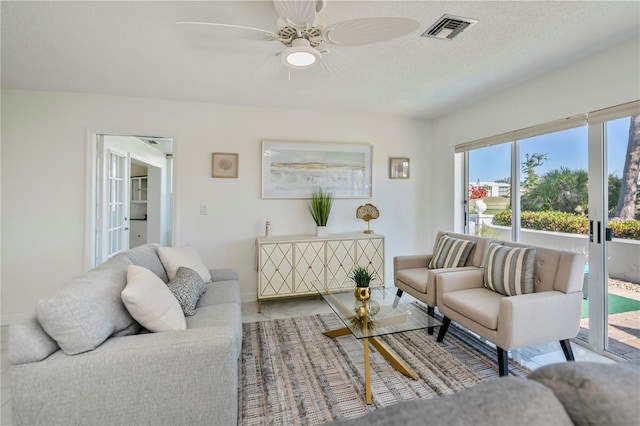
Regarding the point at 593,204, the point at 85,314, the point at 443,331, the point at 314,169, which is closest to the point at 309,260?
the point at 314,169

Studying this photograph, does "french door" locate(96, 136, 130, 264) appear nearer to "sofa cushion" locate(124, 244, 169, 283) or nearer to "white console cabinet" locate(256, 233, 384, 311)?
"sofa cushion" locate(124, 244, 169, 283)

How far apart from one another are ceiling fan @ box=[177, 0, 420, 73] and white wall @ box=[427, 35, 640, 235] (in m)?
1.85

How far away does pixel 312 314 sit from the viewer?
10.4 feet

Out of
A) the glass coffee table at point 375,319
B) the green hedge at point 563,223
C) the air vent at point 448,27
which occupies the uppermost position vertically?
the air vent at point 448,27

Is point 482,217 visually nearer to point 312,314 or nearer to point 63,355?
point 312,314

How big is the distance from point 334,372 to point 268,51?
2.38 m

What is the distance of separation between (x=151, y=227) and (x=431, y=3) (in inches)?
224

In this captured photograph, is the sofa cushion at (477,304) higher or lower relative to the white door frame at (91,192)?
lower

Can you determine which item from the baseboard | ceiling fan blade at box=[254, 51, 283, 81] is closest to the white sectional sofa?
ceiling fan blade at box=[254, 51, 283, 81]

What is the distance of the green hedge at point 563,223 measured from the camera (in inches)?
85.4

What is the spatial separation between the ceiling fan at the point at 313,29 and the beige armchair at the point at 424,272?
189cm

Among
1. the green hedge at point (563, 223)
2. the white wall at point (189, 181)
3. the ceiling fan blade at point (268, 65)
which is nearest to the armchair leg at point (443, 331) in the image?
the green hedge at point (563, 223)

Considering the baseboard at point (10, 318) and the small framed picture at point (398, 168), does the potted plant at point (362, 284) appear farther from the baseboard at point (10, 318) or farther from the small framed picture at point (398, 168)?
the baseboard at point (10, 318)

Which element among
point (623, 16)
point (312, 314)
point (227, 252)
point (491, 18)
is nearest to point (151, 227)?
point (227, 252)
